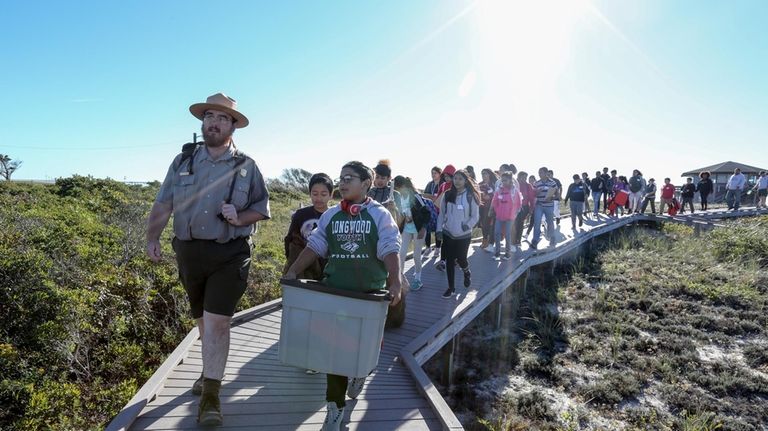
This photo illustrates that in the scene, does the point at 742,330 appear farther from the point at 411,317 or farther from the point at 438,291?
the point at 411,317

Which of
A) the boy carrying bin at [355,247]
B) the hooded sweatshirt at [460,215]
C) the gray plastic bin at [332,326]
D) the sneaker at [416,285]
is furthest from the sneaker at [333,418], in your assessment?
the sneaker at [416,285]

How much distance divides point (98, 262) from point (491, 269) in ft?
23.2

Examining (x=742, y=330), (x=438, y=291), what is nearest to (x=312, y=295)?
(x=438, y=291)

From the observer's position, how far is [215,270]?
9.55 ft

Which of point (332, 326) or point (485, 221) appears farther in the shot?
point (485, 221)

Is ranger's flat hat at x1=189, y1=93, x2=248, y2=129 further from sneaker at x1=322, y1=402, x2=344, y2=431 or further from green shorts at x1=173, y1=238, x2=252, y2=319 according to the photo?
sneaker at x1=322, y1=402, x2=344, y2=431

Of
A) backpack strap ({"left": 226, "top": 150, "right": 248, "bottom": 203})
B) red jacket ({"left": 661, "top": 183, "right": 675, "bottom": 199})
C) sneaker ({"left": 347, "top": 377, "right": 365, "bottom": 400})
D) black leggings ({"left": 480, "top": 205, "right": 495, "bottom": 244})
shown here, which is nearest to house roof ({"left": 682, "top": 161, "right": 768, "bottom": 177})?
red jacket ({"left": 661, "top": 183, "right": 675, "bottom": 199})

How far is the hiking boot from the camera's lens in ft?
9.62

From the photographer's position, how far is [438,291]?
Result: 25.0 ft

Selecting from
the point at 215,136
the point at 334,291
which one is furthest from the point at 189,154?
the point at 334,291

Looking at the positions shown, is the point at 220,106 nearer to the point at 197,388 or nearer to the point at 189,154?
the point at 189,154

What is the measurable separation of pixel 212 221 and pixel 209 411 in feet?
4.19

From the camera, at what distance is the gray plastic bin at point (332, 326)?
8.14 feet

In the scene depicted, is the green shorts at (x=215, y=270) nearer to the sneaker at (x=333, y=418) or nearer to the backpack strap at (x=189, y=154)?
the backpack strap at (x=189, y=154)
